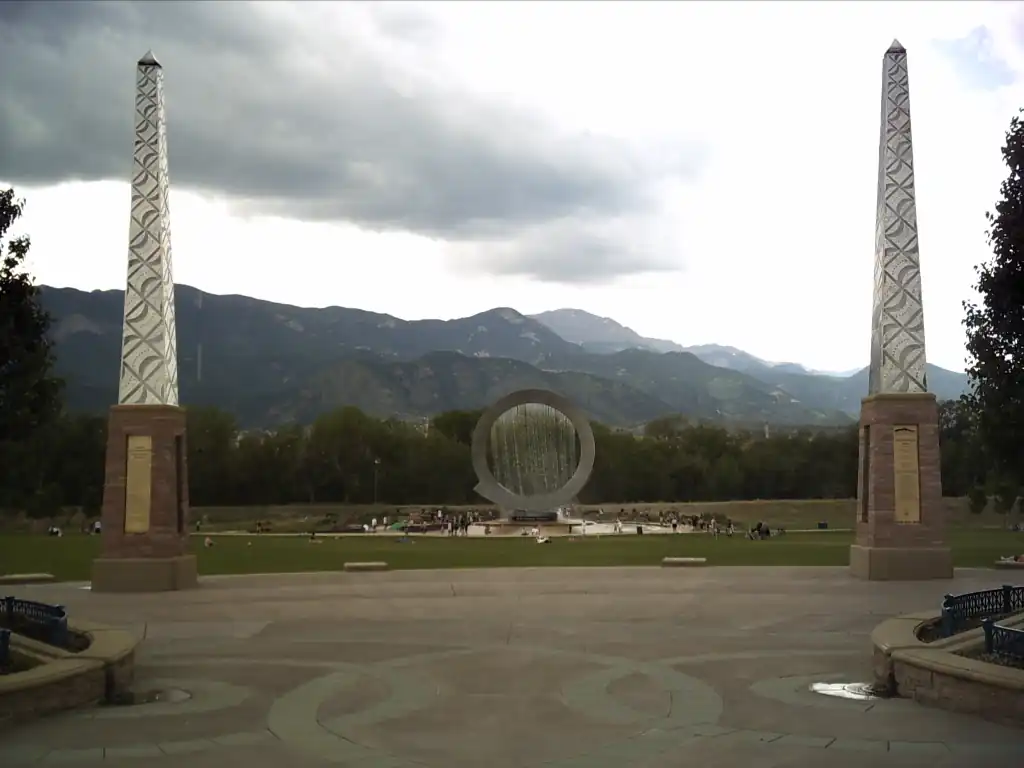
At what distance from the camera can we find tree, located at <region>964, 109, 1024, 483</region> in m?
13.0

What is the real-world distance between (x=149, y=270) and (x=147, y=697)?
54.1 feet

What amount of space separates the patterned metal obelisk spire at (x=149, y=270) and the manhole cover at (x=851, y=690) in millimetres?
18686

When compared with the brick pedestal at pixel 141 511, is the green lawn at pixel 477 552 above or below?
below

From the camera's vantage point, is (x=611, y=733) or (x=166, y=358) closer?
(x=611, y=733)

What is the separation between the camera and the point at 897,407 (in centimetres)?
2602

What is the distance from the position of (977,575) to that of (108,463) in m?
22.7

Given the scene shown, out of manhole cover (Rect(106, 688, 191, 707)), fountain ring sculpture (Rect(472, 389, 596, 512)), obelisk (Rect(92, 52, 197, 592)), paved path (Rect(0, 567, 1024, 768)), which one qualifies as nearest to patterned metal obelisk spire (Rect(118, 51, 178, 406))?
obelisk (Rect(92, 52, 197, 592))

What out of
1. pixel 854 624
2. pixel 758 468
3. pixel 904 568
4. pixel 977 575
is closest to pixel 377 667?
pixel 854 624

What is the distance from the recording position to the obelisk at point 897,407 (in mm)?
25406

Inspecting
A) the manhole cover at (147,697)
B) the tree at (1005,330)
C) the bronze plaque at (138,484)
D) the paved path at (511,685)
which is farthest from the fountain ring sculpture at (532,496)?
the manhole cover at (147,697)

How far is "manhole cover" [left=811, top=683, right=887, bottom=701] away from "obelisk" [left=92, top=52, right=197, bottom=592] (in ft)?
57.0

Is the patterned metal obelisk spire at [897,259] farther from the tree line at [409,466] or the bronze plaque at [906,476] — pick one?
the tree line at [409,466]

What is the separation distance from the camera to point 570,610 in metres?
19.9

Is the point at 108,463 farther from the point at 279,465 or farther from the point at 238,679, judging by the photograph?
the point at 279,465
